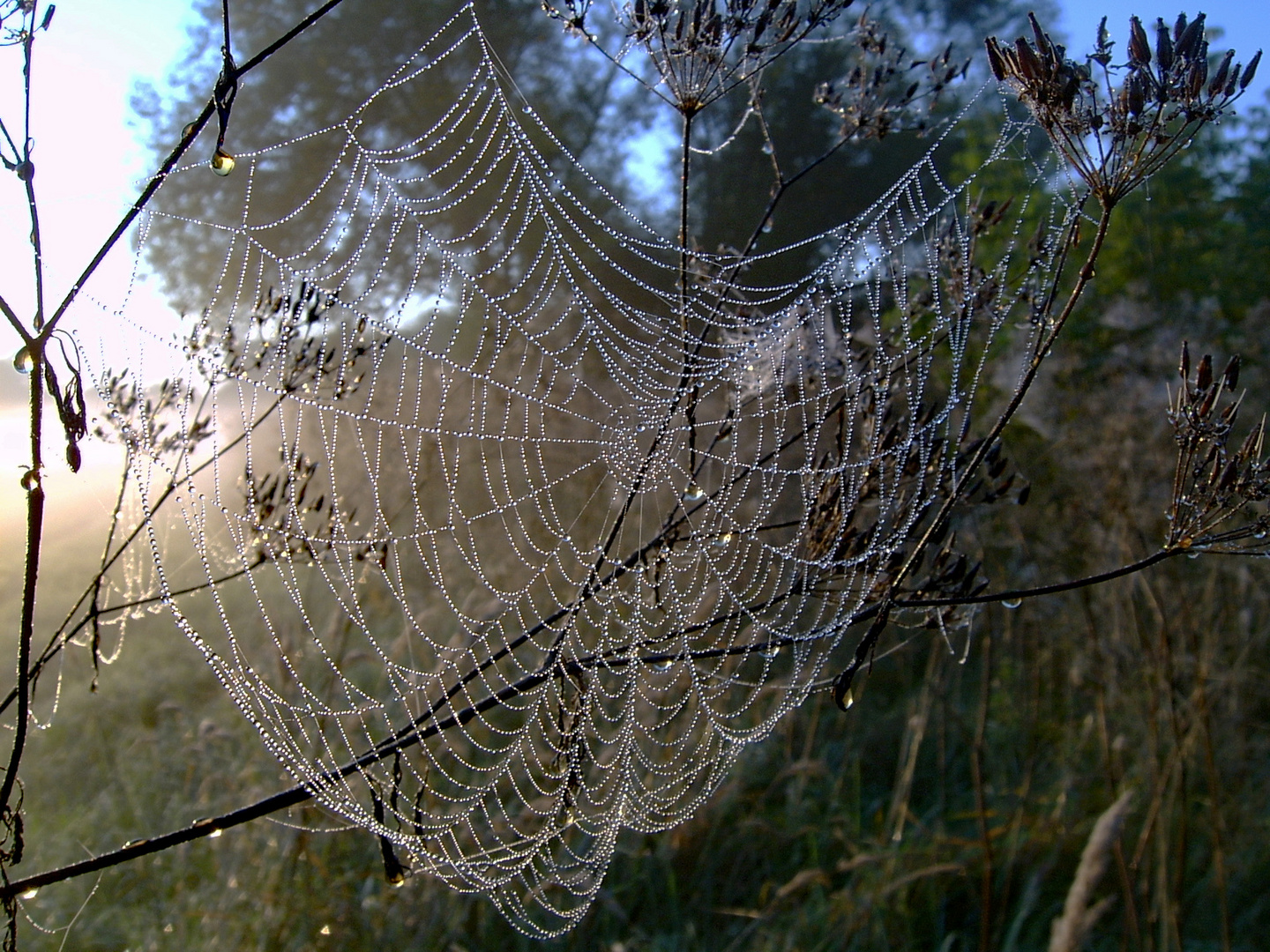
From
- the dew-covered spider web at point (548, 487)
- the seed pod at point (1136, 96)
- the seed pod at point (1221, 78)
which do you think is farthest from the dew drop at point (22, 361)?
the seed pod at point (1221, 78)

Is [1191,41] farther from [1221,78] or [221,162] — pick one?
[221,162]

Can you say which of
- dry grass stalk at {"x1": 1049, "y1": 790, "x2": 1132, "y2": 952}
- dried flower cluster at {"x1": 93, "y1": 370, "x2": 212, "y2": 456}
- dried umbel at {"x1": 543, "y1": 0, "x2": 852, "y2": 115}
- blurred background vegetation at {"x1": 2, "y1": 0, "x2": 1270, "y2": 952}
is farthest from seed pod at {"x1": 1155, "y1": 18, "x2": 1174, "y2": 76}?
dry grass stalk at {"x1": 1049, "y1": 790, "x2": 1132, "y2": 952}

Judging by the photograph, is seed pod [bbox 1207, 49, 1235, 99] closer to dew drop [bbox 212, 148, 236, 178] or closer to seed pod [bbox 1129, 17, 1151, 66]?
seed pod [bbox 1129, 17, 1151, 66]

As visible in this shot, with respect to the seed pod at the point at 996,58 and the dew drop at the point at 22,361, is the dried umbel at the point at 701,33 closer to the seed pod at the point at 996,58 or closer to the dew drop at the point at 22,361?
the seed pod at the point at 996,58

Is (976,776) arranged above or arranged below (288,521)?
below

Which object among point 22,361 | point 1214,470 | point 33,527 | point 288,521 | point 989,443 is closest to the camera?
point 33,527

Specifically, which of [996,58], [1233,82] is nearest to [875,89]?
[996,58]
